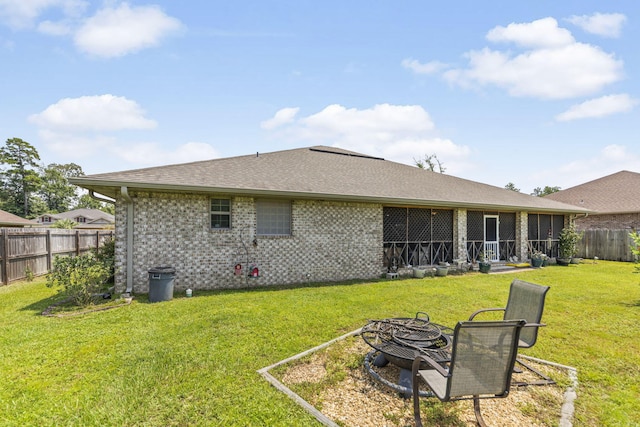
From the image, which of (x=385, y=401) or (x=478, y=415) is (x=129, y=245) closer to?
(x=385, y=401)

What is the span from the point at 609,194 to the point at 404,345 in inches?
998

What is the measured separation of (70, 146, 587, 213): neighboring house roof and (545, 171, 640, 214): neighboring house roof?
7084mm

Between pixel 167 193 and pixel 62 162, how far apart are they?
72.3 metres

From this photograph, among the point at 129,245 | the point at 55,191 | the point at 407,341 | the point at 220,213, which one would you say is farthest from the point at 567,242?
the point at 55,191

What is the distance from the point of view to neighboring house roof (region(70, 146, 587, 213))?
768 centimetres

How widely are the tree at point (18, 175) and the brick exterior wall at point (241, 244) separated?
4991 cm

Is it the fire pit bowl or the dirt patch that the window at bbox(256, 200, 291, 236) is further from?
the dirt patch

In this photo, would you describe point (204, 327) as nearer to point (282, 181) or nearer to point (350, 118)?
→ point (282, 181)

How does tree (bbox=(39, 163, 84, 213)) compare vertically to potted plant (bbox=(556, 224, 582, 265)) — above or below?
above

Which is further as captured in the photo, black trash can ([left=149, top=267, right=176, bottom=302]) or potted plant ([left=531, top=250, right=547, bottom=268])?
potted plant ([left=531, top=250, right=547, bottom=268])

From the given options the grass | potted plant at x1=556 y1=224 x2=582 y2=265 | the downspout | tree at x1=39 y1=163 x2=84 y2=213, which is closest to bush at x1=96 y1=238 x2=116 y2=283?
the downspout

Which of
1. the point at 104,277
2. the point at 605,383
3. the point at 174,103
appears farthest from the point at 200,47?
the point at 605,383

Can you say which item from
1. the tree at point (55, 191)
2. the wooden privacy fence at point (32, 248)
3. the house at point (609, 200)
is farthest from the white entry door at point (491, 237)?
the tree at point (55, 191)

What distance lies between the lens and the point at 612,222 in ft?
62.0
